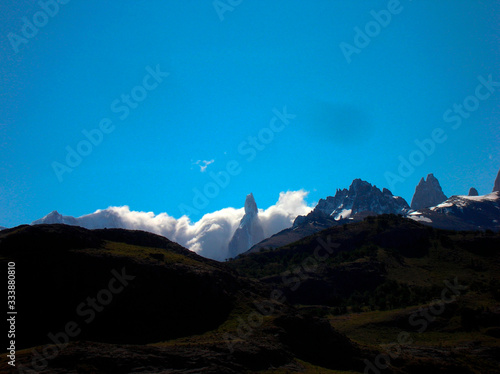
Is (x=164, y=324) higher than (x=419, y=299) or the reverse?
the reverse

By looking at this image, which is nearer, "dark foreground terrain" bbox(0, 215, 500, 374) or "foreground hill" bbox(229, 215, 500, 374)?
"dark foreground terrain" bbox(0, 215, 500, 374)

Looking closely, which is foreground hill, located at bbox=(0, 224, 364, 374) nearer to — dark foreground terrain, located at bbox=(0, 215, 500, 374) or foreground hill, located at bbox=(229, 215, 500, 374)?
dark foreground terrain, located at bbox=(0, 215, 500, 374)

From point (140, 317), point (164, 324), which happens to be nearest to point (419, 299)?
point (164, 324)

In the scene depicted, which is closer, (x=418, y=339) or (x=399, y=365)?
(x=399, y=365)

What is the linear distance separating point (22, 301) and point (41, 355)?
18.4m

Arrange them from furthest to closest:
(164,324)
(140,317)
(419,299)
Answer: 1. (419,299)
2. (164,324)
3. (140,317)

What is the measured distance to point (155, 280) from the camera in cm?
7525

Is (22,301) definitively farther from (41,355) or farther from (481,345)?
(481,345)

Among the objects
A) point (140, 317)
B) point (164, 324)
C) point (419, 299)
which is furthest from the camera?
point (419, 299)

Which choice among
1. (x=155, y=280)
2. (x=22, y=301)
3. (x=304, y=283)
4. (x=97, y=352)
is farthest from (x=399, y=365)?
(x=304, y=283)

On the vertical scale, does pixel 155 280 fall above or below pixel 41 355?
above

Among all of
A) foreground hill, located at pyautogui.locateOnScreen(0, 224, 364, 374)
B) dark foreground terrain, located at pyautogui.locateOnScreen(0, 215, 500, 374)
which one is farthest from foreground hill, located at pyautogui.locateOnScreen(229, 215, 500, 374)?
foreground hill, located at pyautogui.locateOnScreen(0, 224, 364, 374)

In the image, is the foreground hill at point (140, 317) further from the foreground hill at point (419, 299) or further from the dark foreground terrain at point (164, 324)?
the foreground hill at point (419, 299)

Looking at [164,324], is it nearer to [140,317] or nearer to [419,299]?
[140,317]
